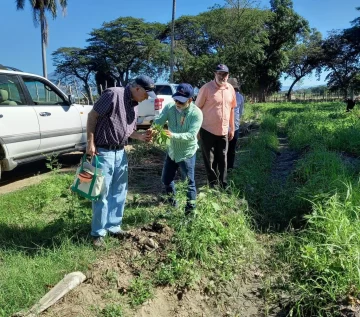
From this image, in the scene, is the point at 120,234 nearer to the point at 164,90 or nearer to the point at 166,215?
the point at 166,215

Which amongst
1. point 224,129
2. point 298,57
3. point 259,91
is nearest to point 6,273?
point 224,129

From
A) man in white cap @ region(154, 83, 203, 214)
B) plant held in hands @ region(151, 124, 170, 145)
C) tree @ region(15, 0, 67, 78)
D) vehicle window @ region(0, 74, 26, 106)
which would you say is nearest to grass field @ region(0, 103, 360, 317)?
man in white cap @ region(154, 83, 203, 214)

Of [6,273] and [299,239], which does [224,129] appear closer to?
[299,239]

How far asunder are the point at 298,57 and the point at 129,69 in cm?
2132

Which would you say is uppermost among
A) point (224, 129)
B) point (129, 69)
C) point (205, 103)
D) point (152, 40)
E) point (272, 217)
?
point (152, 40)

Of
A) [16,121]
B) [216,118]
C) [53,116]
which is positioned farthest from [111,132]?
[53,116]

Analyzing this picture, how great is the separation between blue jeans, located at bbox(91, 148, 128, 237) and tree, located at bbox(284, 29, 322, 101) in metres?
43.5

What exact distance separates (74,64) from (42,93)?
36785 millimetres

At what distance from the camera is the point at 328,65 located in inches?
1906

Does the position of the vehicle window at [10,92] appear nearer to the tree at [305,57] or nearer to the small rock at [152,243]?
the small rock at [152,243]

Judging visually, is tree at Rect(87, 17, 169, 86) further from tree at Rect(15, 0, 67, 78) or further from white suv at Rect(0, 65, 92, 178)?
white suv at Rect(0, 65, 92, 178)

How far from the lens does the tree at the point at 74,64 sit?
40500mm

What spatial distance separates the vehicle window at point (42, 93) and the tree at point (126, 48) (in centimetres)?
3297

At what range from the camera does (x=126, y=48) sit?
39.3m
